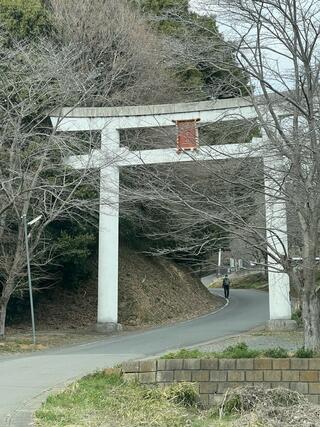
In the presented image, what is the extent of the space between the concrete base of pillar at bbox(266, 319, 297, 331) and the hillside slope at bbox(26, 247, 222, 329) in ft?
18.6

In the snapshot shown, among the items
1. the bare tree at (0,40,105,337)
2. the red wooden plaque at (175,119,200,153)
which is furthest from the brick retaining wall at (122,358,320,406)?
the bare tree at (0,40,105,337)

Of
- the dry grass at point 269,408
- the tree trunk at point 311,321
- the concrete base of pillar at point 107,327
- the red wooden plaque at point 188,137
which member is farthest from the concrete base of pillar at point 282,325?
the dry grass at point 269,408

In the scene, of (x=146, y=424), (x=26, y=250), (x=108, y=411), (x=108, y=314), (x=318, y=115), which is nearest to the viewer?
(x=146, y=424)

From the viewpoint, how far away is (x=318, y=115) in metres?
8.78

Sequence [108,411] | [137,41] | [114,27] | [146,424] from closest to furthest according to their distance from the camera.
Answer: [146,424]
[108,411]
[137,41]
[114,27]

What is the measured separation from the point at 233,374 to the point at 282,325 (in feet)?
39.8

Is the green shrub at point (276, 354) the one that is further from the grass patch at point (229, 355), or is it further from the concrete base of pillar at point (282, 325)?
the concrete base of pillar at point (282, 325)

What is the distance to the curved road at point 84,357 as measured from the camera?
8641 mm

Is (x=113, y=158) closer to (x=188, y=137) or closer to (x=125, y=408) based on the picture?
(x=188, y=137)

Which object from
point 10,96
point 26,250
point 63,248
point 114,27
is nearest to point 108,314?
point 63,248

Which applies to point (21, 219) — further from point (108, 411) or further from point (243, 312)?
point (243, 312)

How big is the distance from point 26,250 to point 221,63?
32.9ft

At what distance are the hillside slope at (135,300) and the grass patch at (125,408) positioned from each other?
1469cm

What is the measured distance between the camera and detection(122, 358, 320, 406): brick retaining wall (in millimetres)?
7742
